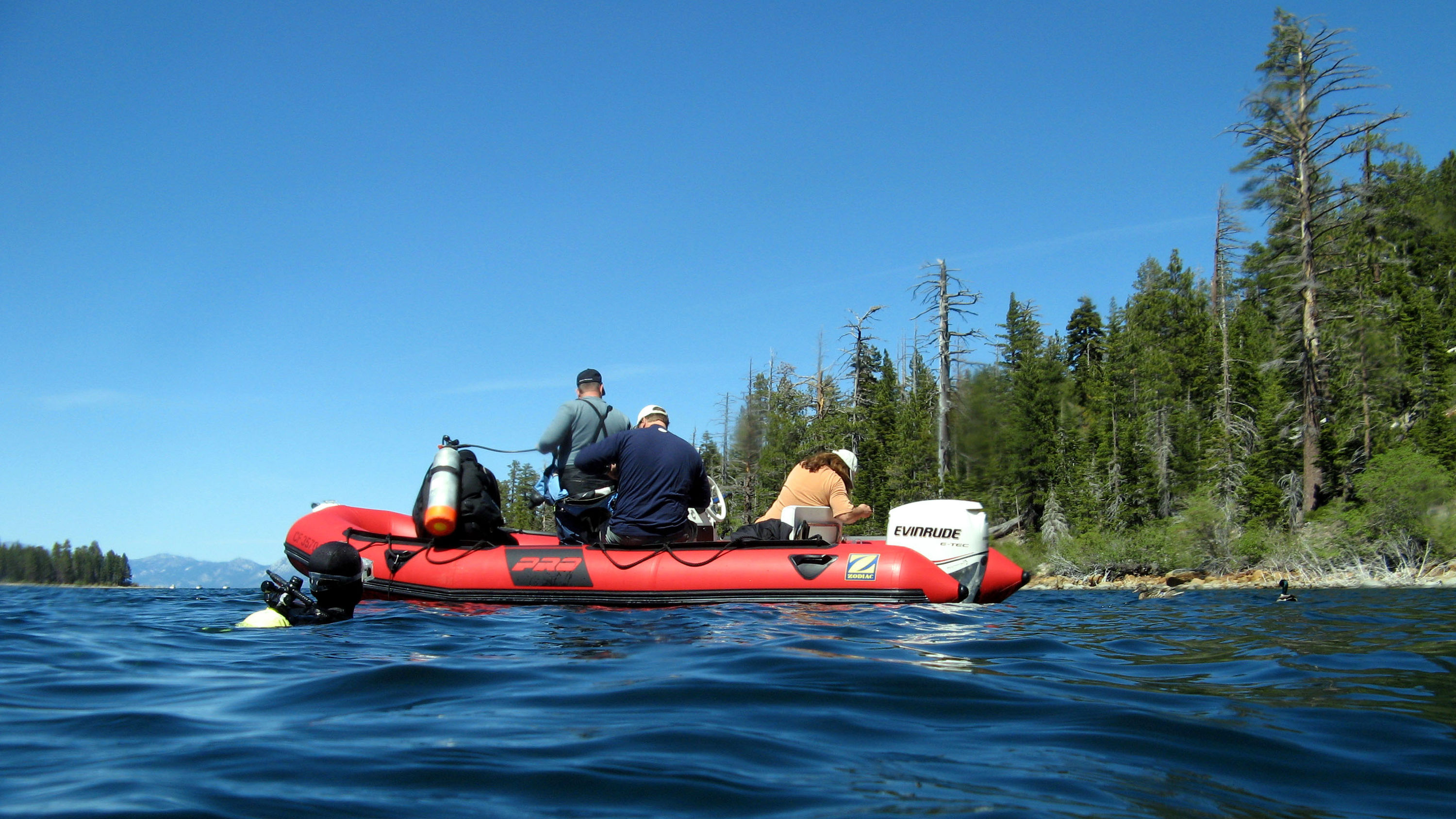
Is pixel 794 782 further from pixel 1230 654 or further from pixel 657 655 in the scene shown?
pixel 1230 654

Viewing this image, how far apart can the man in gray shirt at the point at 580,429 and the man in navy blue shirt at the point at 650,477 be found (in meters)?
0.53

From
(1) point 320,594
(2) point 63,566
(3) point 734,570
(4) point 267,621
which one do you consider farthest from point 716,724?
(2) point 63,566

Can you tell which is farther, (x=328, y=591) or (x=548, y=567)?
(x=548, y=567)

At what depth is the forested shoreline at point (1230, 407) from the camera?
28328 mm

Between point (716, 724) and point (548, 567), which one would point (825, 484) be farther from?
point (716, 724)

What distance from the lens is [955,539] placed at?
24.9 feet

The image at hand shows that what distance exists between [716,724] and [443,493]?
5692 millimetres

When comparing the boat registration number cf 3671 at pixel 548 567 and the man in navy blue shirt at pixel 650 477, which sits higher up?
the man in navy blue shirt at pixel 650 477

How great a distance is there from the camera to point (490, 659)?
436cm

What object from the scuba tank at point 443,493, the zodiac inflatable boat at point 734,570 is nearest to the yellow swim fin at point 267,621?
the zodiac inflatable boat at point 734,570

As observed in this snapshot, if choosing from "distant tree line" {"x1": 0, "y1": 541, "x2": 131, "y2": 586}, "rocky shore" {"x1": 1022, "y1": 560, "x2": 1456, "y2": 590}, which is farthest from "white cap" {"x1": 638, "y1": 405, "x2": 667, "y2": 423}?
"distant tree line" {"x1": 0, "y1": 541, "x2": 131, "y2": 586}

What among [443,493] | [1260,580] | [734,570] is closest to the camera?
[734,570]

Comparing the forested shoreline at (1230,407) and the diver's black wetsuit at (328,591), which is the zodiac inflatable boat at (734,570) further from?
the forested shoreline at (1230,407)

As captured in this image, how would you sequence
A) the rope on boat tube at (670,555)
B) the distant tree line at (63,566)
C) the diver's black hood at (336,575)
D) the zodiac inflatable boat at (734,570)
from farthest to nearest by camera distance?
the distant tree line at (63,566)
the rope on boat tube at (670,555)
the zodiac inflatable boat at (734,570)
the diver's black hood at (336,575)
